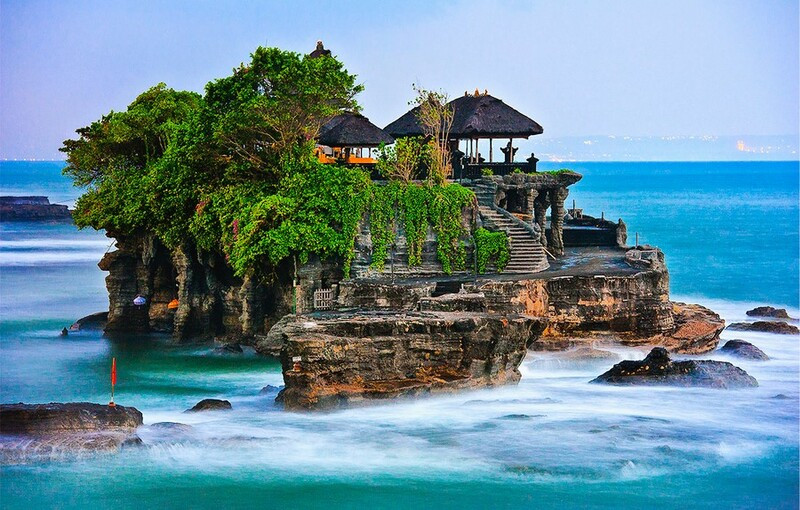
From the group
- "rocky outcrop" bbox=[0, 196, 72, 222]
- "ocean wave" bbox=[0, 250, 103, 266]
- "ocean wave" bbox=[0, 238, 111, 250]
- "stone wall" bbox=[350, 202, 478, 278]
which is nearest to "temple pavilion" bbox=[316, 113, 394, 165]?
"stone wall" bbox=[350, 202, 478, 278]

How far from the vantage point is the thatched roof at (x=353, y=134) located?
48312 millimetres

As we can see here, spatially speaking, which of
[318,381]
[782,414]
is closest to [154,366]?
[318,381]

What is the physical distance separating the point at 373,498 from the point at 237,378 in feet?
38.9

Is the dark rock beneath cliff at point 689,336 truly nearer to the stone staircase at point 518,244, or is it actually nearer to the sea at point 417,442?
the sea at point 417,442

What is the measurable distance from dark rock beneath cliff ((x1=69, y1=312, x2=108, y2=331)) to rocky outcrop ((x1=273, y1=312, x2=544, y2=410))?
1692 cm

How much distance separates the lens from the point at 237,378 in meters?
42.5

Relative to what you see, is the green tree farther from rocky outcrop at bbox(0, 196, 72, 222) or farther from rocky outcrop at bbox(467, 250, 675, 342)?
rocky outcrop at bbox(0, 196, 72, 222)

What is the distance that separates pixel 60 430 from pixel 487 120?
2059 centimetres

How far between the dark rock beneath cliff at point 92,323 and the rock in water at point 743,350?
2278 cm

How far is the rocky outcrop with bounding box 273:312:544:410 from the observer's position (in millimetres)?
36250

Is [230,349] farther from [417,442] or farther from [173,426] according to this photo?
[417,442]

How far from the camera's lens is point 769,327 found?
50.8 metres

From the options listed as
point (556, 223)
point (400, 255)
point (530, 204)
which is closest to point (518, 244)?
point (400, 255)

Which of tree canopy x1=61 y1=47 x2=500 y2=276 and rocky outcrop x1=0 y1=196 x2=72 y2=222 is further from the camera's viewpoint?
rocky outcrop x1=0 y1=196 x2=72 y2=222
